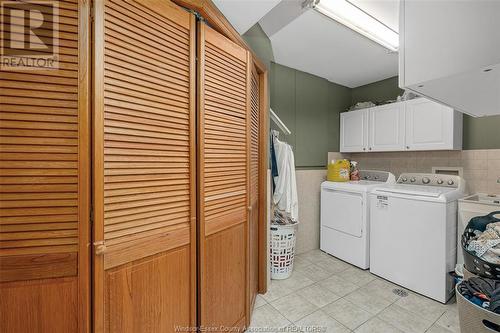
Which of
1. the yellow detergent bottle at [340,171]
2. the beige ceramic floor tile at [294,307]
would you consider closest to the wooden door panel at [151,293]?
the beige ceramic floor tile at [294,307]

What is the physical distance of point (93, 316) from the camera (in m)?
0.87

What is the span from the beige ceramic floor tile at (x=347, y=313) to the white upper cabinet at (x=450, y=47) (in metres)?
1.91

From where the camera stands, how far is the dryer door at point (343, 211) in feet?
9.00

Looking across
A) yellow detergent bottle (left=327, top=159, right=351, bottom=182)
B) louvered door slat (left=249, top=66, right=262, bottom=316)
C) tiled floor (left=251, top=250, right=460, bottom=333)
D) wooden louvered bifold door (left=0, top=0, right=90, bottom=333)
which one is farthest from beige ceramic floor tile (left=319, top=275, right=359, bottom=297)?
wooden louvered bifold door (left=0, top=0, right=90, bottom=333)

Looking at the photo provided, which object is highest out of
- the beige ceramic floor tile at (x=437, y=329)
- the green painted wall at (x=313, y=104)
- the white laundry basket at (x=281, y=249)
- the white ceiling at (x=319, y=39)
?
the white ceiling at (x=319, y=39)

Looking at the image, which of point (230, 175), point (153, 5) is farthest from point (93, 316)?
point (153, 5)

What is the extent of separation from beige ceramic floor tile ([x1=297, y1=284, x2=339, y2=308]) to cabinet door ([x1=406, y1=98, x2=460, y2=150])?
2028 millimetres

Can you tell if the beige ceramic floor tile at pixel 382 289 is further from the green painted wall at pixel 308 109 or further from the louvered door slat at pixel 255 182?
the green painted wall at pixel 308 109

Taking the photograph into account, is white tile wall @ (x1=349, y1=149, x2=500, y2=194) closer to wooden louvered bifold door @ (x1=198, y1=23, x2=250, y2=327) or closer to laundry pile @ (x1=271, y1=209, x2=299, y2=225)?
laundry pile @ (x1=271, y1=209, x2=299, y2=225)

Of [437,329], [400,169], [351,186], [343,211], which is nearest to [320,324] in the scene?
[437,329]

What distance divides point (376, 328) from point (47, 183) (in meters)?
2.41

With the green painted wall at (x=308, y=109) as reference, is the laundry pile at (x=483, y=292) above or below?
below

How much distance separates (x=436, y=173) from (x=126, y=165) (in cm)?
337

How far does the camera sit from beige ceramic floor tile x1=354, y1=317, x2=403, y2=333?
175 centimetres
